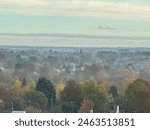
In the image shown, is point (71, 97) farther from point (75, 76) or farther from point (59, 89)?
point (75, 76)

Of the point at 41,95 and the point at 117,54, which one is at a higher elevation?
the point at 117,54

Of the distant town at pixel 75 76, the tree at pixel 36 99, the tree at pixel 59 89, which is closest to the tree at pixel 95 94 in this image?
the distant town at pixel 75 76

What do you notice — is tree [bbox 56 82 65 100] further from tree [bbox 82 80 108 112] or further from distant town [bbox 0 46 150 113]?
tree [bbox 82 80 108 112]

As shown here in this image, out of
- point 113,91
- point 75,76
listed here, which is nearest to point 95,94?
point 113,91

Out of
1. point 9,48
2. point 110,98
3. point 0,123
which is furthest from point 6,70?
point 0,123

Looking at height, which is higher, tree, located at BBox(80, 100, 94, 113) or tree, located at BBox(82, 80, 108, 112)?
tree, located at BBox(82, 80, 108, 112)

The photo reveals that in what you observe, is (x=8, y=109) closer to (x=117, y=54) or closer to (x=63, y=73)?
(x=63, y=73)

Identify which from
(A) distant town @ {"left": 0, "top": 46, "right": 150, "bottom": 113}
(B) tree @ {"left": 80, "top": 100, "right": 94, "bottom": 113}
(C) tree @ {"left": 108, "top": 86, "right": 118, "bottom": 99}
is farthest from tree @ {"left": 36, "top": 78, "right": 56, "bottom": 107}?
(C) tree @ {"left": 108, "top": 86, "right": 118, "bottom": 99}
